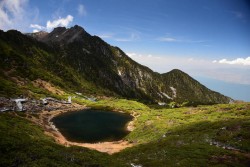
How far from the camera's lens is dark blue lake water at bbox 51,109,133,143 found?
8862cm

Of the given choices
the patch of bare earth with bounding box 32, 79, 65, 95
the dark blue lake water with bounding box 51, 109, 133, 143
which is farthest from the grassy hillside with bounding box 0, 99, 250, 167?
the patch of bare earth with bounding box 32, 79, 65, 95

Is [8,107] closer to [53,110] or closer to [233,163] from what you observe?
[53,110]

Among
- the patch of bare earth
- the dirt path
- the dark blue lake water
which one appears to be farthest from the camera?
the patch of bare earth

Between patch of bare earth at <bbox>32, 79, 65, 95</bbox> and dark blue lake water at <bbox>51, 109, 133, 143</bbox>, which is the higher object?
patch of bare earth at <bbox>32, 79, 65, 95</bbox>

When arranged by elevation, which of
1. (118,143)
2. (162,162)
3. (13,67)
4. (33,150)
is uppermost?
(13,67)

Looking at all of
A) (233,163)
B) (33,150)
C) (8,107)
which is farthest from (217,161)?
(8,107)

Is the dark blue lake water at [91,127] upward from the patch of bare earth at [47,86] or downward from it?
downward

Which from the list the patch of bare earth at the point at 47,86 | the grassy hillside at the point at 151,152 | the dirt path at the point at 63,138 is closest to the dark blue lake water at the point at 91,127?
the dirt path at the point at 63,138

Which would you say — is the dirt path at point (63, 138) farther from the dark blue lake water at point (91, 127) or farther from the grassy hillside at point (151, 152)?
the grassy hillside at point (151, 152)

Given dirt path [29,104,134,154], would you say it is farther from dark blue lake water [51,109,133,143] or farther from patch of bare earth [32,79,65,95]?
patch of bare earth [32,79,65,95]

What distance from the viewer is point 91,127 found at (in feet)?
343

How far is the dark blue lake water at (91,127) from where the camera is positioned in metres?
88.6

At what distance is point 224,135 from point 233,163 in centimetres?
1858

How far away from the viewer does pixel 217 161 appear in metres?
38.0
